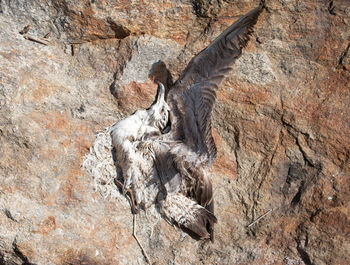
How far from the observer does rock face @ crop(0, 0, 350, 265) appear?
296 cm

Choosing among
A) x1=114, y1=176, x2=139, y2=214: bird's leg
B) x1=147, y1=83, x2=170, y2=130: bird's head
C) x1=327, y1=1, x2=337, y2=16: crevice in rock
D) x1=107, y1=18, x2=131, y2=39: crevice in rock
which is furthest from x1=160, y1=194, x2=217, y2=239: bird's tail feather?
x1=327, y1=1, x2=337, y2=16: crevice in rock

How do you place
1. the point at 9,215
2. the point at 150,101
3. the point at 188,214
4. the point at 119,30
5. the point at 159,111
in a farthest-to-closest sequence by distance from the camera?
the point at 119,30
the point at 150,101
the point at 159,111
the point at 188,214
the point at 9,215

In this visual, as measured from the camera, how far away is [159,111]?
3.31 meters

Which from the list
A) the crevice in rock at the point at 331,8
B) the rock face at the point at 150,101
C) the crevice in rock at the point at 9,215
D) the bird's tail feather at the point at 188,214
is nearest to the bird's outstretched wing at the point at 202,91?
the rock face at the point at 150,101

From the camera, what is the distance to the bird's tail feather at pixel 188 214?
9.98 feet

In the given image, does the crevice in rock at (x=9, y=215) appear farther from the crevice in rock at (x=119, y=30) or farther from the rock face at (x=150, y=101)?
the crevice in rock at (x=119, y=30)

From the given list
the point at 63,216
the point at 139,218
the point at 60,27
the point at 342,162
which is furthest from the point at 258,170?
the point at 60,27

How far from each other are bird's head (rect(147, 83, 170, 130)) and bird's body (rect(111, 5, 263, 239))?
0.08 m

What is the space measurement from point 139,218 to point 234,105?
1185mm

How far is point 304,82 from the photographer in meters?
3.24

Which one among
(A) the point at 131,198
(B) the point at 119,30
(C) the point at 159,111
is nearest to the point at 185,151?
(C) the point at 159,111

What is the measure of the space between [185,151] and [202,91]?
495 mm

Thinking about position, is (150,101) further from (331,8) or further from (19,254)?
(331,8)

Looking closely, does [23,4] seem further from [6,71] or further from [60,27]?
[6,71]
